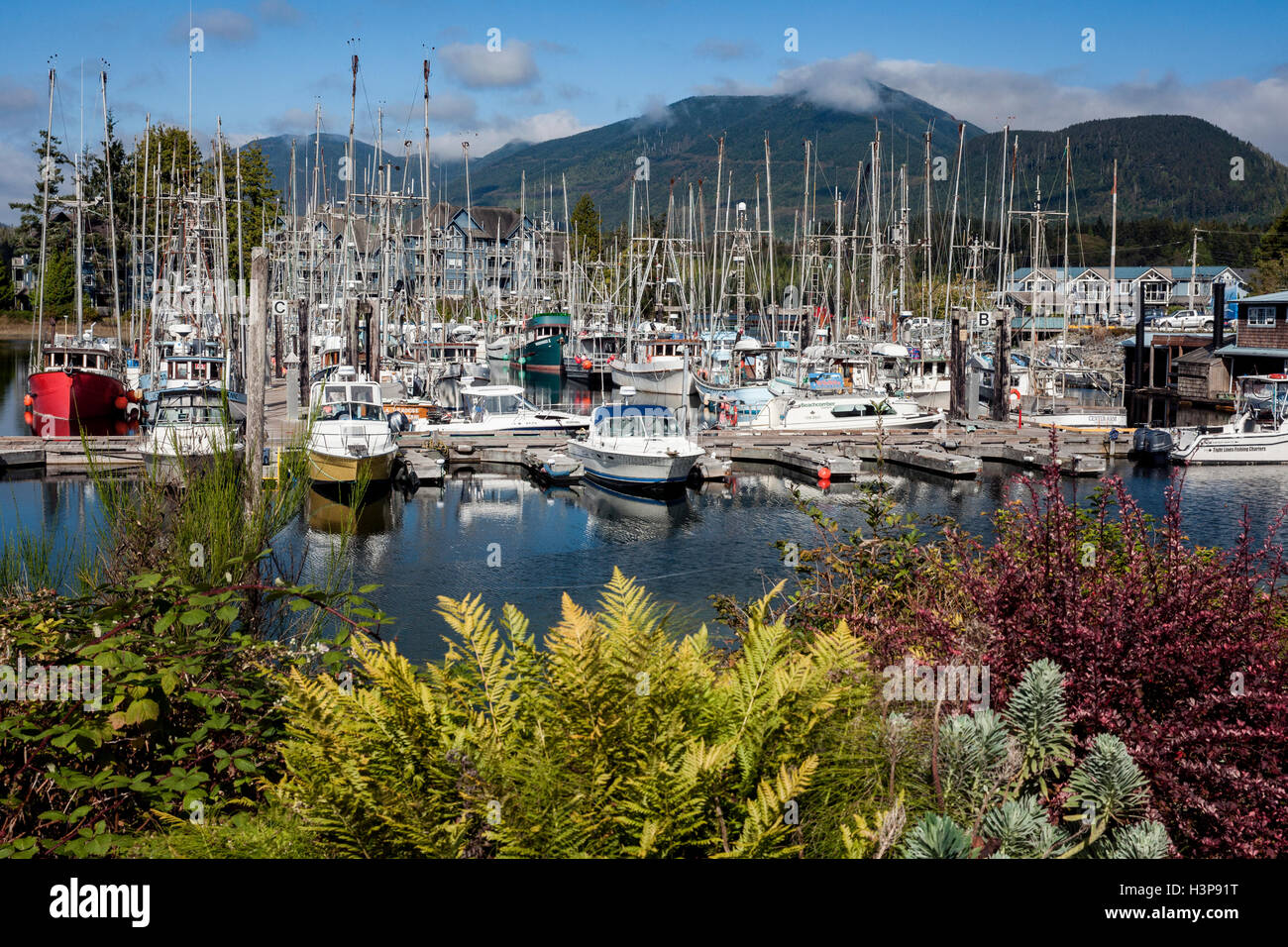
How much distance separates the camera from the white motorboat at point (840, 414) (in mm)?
42344

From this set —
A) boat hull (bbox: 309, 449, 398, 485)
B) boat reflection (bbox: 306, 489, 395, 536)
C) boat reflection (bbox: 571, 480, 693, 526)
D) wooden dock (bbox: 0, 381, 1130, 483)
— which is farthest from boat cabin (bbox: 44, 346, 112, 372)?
boat reflection (bbox: 571, 480, 693, 526)

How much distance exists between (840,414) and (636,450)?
14.2 m

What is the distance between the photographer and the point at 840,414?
42.6 meters

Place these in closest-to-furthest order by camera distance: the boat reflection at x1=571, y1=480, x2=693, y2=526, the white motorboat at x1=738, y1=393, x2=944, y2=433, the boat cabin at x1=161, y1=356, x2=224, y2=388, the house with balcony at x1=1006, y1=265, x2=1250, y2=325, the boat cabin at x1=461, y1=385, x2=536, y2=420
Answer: the boat reflection at x1=571, y1=480, x2=693, y2=526 < the boat cabin at x1=461, y1=385, x2=536, y2=420 < the boat cabin at x1=161, y1=356, x2=224, y2=388 < the white motorboat at x1=738, y1=393, x2=944, y2=433 < the house with balcony at x1=1006, y1=265, x2=1250, y2=325

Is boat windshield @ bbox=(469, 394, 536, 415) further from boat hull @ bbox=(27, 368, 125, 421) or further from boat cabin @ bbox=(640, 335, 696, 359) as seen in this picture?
boat cabin @ bbox=(640, 335, 696, 359)

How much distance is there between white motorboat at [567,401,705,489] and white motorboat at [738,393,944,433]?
33.9 feet

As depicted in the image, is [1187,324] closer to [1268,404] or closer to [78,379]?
[1268,404]

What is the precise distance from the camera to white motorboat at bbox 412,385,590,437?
128ft

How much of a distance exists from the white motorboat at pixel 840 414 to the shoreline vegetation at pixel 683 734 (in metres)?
35.9

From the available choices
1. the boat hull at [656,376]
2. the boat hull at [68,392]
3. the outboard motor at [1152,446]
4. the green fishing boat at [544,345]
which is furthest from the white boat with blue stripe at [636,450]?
the green fishing boat at [544,345]

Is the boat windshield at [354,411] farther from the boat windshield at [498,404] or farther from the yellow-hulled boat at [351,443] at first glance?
the boat windshield at [498,404]
